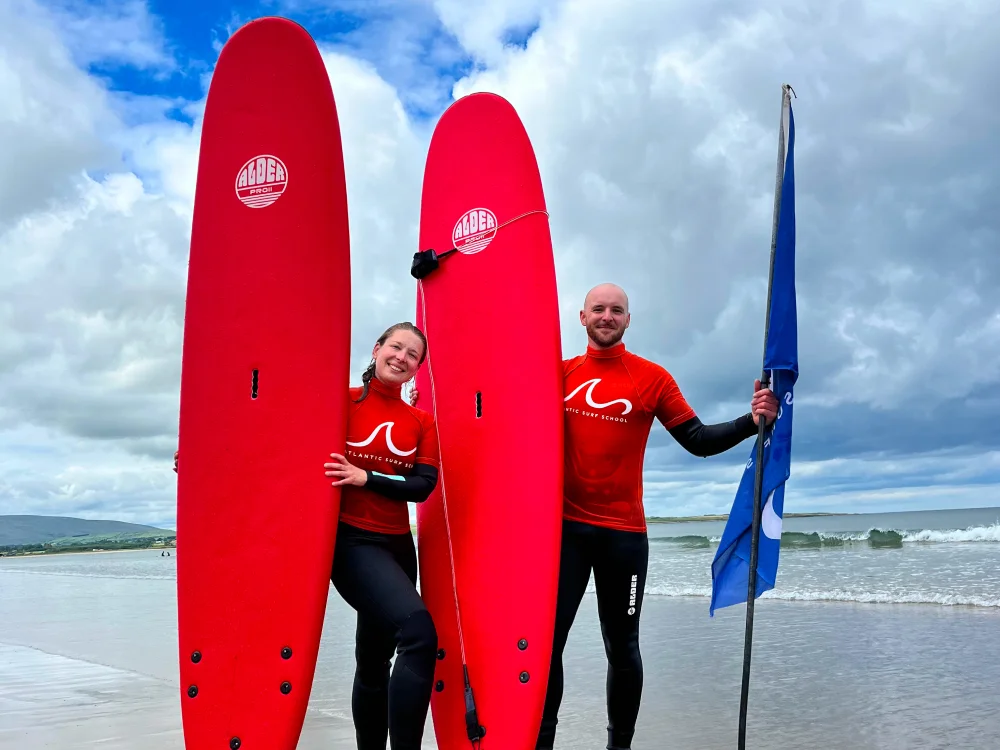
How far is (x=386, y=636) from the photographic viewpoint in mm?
2719

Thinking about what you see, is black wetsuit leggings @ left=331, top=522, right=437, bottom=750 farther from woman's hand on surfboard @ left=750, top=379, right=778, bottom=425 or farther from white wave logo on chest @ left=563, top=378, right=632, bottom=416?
woman's hand on surfboard @ left=750, top=379, right=778, bottom=425

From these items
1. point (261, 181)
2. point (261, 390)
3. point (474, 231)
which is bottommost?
point (261, 390)

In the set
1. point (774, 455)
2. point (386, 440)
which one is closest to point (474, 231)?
point (386, 440)

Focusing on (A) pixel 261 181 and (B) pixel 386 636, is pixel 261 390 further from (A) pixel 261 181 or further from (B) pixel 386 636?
(B) pixel 386 636

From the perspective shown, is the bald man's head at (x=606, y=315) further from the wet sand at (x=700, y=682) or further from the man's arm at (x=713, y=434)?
the wet sand at (x=700, y=682)

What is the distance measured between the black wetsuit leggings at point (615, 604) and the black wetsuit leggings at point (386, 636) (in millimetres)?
574

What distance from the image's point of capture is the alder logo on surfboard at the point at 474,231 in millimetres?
3441

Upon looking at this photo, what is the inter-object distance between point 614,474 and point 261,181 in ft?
5.92

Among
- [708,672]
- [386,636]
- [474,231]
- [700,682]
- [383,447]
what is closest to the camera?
[386,636]

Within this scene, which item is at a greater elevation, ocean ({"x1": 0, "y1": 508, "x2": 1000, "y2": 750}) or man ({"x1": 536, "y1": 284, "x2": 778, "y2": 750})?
man ({"x1": 536, "y1": 284, "x2": 778, "y2": 750})

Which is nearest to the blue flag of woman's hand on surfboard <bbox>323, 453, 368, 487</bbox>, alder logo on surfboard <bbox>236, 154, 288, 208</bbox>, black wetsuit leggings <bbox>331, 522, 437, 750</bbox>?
black wetsuit leggings <bbox>331, 522, 437, 750</bbox>

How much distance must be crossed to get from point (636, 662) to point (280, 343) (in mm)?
1776

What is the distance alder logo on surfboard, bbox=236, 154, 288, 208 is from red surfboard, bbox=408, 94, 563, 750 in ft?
2.30

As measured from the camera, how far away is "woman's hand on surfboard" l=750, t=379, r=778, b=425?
292 centimetres
